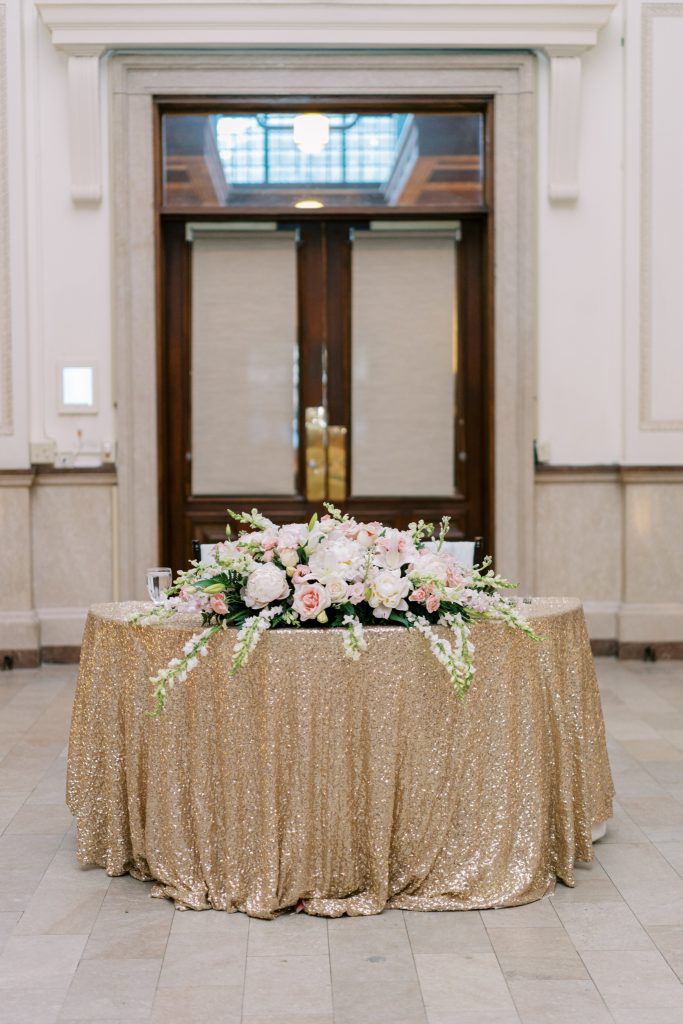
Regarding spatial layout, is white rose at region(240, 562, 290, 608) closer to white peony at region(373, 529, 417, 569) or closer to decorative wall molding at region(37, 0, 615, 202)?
white peony at region(373, 529, 417, 569)

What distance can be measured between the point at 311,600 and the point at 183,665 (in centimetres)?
38

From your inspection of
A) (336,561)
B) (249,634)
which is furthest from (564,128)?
(249,634)

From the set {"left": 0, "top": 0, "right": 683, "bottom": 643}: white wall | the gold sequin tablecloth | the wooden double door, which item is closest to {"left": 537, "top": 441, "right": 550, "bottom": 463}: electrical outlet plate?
{"left": 0, "top": 0, "right": 683, "bottom": 643}: white wall

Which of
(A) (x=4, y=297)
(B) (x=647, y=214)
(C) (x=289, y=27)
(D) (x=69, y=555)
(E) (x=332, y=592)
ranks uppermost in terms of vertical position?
(C) (x=289, y=27)

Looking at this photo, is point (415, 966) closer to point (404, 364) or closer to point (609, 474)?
point (609, 474)

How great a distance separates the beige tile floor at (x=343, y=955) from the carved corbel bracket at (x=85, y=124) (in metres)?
4.05

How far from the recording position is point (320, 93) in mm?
7219

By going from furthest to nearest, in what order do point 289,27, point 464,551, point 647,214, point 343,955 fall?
point 647,214 < point 289,27 < point 464,551 < point 343,955

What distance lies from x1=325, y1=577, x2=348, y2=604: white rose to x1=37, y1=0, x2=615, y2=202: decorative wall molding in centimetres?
438

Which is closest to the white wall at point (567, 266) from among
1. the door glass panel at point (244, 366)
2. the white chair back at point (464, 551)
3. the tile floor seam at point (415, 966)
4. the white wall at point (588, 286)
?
the white wall at point (588, 286)

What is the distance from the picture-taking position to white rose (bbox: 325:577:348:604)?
136 inches

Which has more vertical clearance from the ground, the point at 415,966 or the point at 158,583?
the point at 158,583

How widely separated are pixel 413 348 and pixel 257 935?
4.77 m

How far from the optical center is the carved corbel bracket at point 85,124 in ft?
23.1
